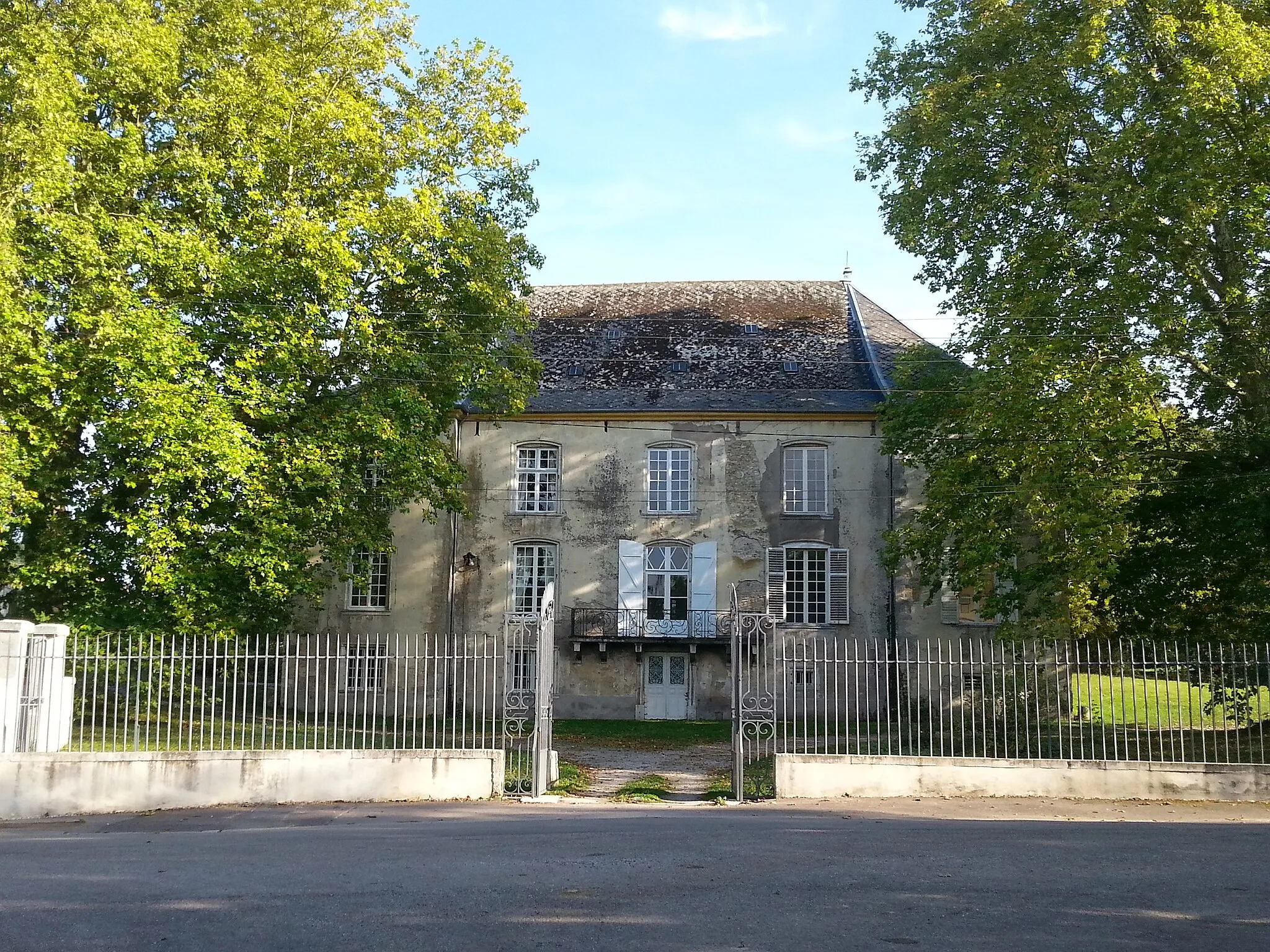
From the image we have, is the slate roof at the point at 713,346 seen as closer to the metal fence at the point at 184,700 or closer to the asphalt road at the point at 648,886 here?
the metal fence at the point at 184,700

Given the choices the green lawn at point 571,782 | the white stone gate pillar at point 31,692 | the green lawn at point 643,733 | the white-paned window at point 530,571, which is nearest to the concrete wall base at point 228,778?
the white stone gate pillar at point 31,692

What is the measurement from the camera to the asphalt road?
20.0ft

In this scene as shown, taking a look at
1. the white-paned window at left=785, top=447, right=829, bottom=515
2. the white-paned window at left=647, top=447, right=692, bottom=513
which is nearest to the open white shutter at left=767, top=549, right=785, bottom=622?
the white-paned window at left=785, top=447, right=829, bottom=515

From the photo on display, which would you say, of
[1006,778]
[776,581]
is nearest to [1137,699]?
[1006,778]

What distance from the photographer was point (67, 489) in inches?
744

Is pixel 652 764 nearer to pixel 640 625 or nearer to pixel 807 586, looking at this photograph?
pixel 640 625

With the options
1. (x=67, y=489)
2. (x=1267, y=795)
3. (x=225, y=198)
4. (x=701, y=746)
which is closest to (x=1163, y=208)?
(x=1267, y=795)

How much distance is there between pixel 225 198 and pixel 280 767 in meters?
10.9

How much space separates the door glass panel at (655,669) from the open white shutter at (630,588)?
885 mm

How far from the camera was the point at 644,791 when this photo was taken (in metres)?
14.4

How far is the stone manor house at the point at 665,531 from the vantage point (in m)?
27.6

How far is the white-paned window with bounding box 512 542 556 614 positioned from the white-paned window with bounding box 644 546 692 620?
2428 mm

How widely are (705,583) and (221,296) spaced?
13657 millimetres

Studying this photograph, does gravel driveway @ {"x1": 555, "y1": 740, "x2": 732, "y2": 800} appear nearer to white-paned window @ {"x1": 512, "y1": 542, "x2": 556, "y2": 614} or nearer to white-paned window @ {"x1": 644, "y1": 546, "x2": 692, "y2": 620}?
white-paned window @ {"x1": 644, "y1": 546, "x2": 692, "y2": 620}
